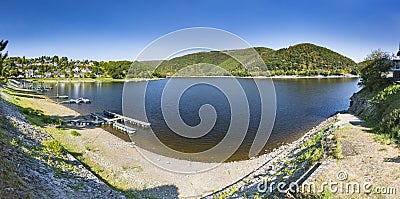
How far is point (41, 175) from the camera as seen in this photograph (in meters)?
9.13

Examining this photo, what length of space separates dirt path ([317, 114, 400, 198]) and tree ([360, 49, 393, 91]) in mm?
19247

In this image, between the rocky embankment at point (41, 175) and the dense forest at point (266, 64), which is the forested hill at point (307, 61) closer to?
the dense forest at point (266, 64)

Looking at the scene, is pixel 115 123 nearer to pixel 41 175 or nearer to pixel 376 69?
pixel 41 175

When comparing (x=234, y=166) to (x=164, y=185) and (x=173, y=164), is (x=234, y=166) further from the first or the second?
(x=164, y=185)

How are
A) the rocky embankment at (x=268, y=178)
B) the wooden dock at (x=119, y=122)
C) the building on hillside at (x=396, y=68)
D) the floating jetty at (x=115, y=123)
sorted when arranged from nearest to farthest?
the rocky embankment at (x=268, y=178)
the wooden dock at (x=119, y=122)
the floating jetty at (x=115, y=123)
the building on hillside at (x=396, y=68)

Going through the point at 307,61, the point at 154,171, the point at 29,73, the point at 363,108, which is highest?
the point at 307,61

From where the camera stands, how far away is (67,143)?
1747 centimetres

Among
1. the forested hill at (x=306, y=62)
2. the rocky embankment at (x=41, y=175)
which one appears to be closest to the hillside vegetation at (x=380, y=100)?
the rocky embankment at (x=41, y=175)

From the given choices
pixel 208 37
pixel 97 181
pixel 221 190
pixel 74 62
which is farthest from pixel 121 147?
pixel 74 62

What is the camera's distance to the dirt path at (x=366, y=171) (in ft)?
23.5

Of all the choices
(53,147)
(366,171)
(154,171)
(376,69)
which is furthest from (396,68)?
(53,147)

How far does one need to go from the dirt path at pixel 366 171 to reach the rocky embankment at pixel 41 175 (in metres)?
7.88

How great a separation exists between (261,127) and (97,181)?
20.3m

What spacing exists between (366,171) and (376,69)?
24.5 m
